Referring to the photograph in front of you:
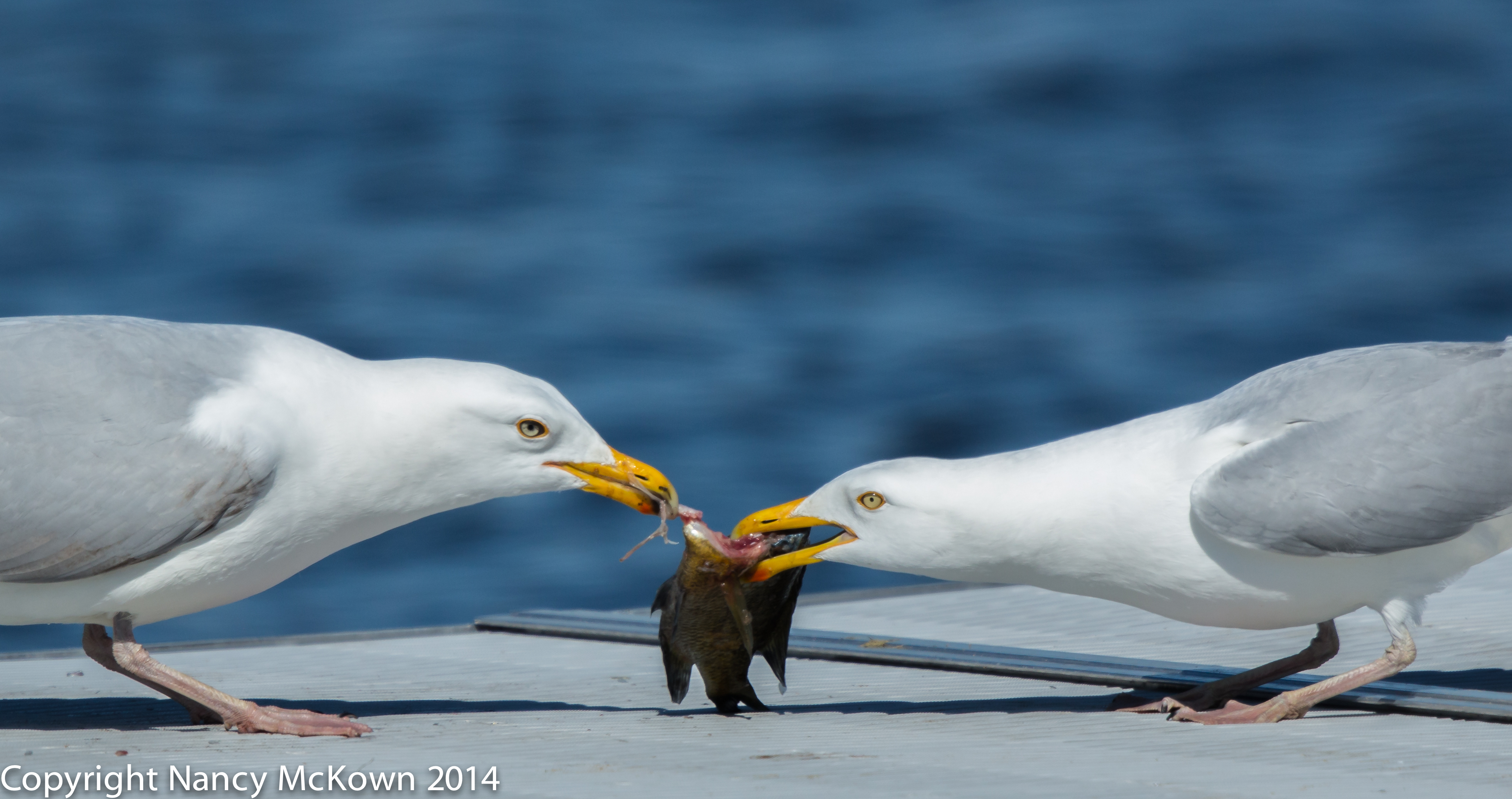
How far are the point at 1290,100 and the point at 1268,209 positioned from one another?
3.31m

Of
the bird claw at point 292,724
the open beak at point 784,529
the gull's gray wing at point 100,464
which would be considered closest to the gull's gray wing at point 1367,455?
the open beak at point 784,529

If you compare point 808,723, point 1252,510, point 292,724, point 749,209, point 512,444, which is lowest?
point 808,723

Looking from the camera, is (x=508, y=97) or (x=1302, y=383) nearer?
(x=1302, y=383)

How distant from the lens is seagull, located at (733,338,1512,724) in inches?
175

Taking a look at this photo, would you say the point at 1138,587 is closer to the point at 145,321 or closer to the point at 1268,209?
the point at 145,321

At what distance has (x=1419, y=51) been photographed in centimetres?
3033

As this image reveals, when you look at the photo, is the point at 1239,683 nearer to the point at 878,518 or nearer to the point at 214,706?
the point at 878,518

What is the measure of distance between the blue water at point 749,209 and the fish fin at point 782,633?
1137 cm

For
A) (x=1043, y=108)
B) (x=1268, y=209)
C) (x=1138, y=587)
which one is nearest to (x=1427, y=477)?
(x=1138, y=587)

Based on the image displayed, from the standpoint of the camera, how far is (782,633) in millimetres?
4867

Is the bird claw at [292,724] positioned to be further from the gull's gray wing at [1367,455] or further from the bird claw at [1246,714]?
the gull's gray wing at [1367,455]

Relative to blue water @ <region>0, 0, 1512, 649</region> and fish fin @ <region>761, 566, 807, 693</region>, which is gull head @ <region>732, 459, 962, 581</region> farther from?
blue water @ <region>0, 0, 1512, 649</region>

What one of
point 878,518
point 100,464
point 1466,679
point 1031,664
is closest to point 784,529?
point 878,518

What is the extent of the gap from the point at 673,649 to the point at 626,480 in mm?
491
